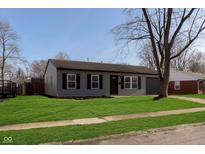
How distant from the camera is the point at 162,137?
8203 mm

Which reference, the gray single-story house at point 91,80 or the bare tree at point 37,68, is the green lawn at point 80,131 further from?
the bare tree at point 37,68

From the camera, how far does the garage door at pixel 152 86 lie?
29120mm

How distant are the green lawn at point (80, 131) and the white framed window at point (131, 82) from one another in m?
15.7

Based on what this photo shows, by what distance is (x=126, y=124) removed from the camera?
32.8 ft

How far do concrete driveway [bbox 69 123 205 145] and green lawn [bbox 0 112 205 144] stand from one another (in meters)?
0.43

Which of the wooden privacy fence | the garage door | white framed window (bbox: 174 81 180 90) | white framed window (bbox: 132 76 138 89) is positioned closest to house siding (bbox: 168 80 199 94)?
white framed window (bbox: 174 81 180 90)

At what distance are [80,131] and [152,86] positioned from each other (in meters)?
21.9

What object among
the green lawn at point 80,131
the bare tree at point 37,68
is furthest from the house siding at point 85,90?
the bare tree at point 37,68

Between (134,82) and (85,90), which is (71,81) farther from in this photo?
(134,82)

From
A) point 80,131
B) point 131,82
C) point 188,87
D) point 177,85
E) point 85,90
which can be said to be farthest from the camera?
point 177,85

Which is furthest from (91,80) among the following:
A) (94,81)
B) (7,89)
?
(7,89)

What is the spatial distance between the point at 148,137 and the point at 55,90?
53.4 ft

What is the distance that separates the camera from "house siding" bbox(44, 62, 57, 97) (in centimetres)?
2378

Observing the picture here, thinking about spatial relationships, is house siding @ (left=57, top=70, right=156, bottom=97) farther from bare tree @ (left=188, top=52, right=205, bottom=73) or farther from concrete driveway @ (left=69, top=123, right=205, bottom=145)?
bare tree @ (left=188, top=52, right=205, bottom=73)
